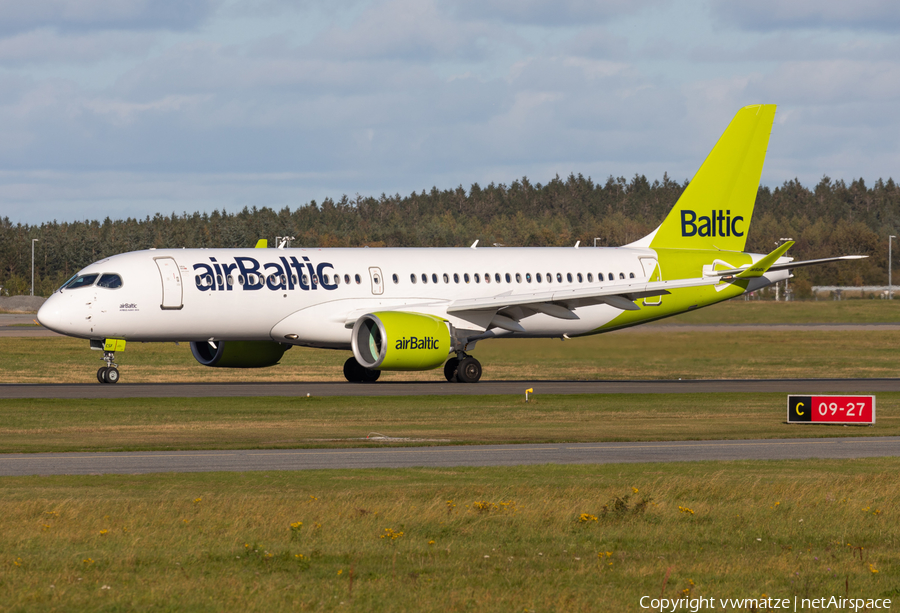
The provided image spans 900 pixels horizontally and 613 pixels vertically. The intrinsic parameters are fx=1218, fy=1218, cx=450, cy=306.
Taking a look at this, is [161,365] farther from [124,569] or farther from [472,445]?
[124,569]

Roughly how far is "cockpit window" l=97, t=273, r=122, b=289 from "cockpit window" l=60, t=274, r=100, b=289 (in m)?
0.26

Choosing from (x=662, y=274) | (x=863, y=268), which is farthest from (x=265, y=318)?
(x=863, y=268)

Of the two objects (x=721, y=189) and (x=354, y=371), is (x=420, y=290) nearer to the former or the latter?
(x=354, y=371)

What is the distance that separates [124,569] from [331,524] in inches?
128

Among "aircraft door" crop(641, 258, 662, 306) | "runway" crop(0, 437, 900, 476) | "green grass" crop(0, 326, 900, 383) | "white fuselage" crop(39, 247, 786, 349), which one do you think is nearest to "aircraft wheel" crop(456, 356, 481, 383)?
"green grass" crop(0, 326, 900, 383)

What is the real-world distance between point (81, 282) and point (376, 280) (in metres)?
10.0

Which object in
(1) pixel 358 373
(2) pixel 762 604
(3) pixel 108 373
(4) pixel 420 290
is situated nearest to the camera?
(2) pixel 762 604

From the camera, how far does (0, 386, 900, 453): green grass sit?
26656 mm

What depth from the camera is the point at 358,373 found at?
44438 millimetres

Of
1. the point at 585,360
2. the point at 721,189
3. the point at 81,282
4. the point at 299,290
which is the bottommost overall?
the point at 585,360

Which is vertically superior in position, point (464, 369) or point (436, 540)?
point (464, 369)

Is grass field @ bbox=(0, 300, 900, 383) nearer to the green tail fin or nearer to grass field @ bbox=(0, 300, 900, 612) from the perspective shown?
the green tail fin

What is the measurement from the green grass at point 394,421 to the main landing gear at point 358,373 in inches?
300

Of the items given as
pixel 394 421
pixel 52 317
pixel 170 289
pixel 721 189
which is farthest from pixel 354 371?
pixel 721 189
